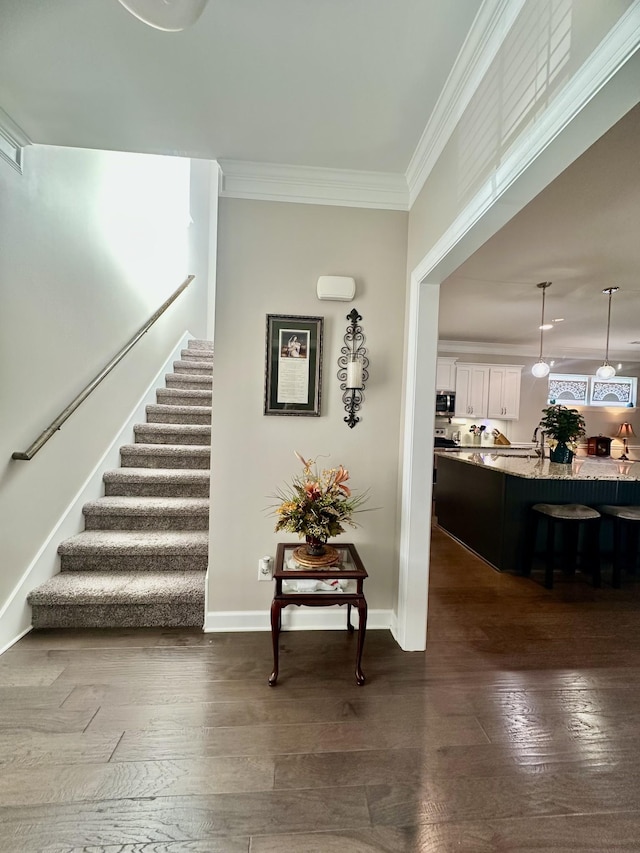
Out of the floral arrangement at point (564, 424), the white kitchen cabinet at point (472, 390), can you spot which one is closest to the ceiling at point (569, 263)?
the white kitchen cabinet at point (472, 390)

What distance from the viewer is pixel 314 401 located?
2330 millimetres

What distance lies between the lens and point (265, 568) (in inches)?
90.4

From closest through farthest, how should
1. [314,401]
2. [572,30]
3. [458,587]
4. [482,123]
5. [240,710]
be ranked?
[572,30], [482,123], [240,710], [314,401], [458,587]

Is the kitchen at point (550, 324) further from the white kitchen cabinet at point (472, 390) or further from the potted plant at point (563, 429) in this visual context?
the potted plant at point (563, 429)

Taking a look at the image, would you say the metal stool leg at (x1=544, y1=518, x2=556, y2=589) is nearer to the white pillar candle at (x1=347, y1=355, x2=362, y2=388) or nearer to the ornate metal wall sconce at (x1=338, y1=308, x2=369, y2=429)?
the ornate metal wall sconce at (x1=338, y1=308, x2=369, y2=429)

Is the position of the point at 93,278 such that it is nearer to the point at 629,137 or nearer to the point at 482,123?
the point at 482,123

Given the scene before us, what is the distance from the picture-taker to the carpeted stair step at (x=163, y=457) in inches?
127

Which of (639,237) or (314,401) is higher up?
(639,237)

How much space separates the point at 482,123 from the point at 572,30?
19.0 inches

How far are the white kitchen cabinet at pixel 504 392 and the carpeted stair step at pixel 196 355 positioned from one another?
482 centimetres

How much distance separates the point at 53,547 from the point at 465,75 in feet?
10.5

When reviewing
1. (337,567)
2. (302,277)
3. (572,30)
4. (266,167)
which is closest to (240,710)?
(337,567)

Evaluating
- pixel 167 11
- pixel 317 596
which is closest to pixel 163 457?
pixel 317 596

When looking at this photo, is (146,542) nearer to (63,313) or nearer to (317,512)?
(317,512)
